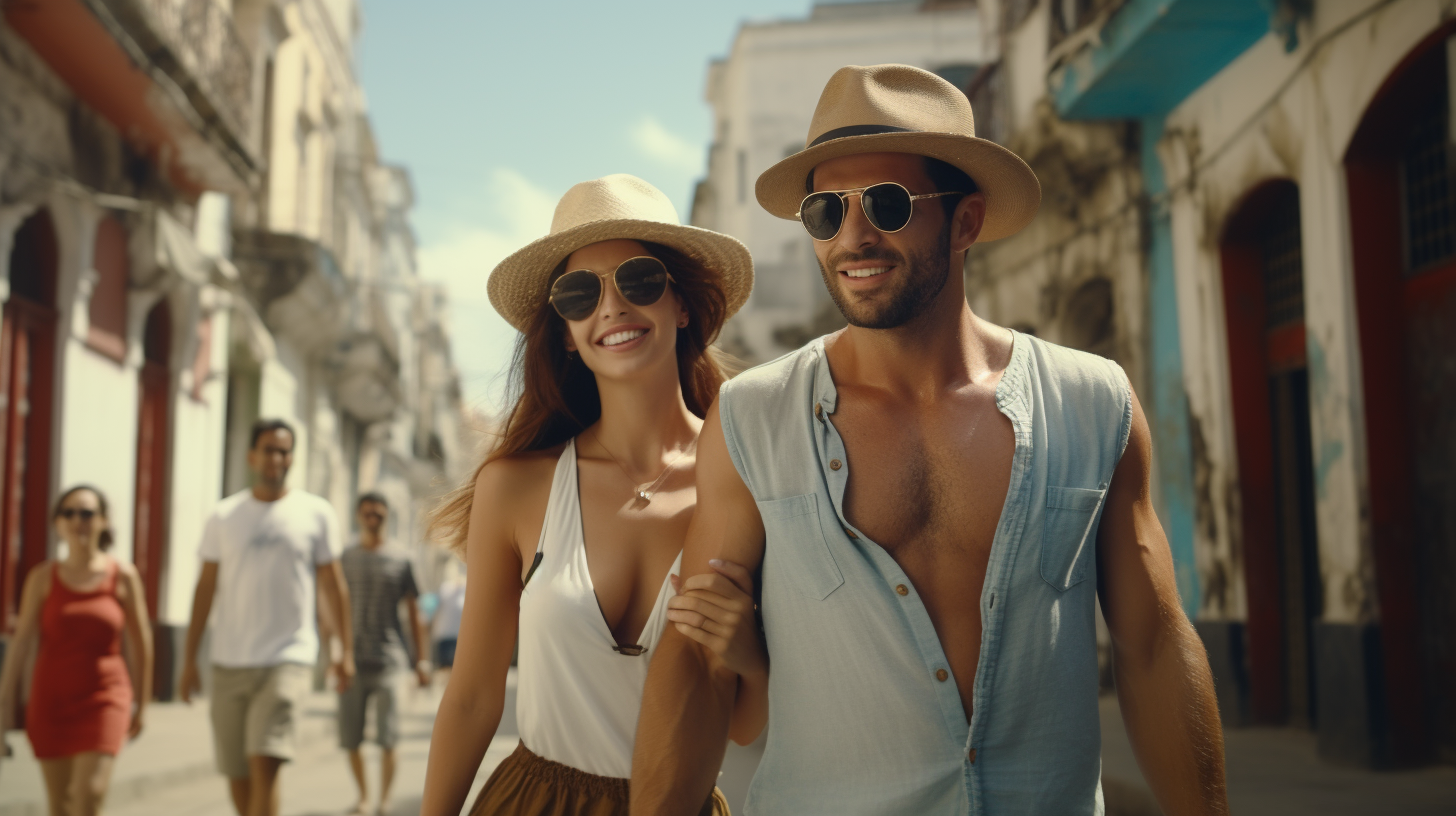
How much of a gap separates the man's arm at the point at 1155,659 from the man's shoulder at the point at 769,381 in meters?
0.60

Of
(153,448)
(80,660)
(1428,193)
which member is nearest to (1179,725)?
(80,660)

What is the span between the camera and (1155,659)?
252cm

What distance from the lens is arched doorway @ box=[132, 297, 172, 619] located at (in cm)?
1541

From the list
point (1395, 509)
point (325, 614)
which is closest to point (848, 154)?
point (325, 614)

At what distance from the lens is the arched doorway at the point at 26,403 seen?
453 inches

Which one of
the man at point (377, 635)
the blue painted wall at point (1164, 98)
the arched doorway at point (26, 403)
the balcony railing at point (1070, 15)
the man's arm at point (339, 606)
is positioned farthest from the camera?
the balcony railing at point (1070, 15)

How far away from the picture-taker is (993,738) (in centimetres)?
237

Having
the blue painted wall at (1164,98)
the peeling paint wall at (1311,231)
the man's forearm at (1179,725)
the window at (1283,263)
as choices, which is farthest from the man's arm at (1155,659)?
the window at (1283,263)

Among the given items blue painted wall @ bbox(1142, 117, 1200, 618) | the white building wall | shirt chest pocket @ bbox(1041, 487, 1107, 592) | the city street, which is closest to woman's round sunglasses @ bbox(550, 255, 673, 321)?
shirt chest pocket @ bbox(1041, 487, 1107, 592)

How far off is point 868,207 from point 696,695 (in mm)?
945

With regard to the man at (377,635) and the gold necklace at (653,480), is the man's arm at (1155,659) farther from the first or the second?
the man at (377,635)

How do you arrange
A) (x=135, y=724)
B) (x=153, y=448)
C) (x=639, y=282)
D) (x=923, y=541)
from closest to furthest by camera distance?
(x=923, y=541), (x=639, y=282), (x=135, y=724), (x=153, y=448)

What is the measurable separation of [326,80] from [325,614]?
1927 centimetres

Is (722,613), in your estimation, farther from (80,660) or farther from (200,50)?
(200,50)
